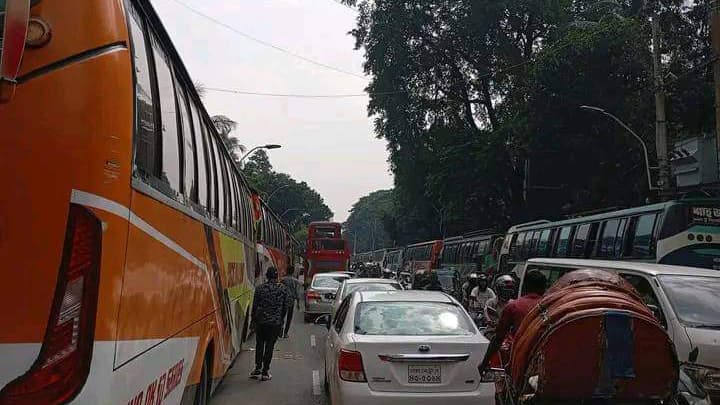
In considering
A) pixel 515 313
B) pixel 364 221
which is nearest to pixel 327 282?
pixel 515 313

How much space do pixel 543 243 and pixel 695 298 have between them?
14.9 metres

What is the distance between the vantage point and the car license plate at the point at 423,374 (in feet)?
19.5

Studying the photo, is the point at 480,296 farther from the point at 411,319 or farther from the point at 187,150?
the point at 187,150

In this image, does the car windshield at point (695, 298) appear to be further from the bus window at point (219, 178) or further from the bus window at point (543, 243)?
the bus window at point (543, 243)

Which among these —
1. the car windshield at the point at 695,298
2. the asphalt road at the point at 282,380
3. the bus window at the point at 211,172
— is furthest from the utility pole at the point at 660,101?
the bus window at the point at 211,172

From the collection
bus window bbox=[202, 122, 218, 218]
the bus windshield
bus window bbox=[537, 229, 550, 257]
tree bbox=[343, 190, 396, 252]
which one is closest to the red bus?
the bus windshield

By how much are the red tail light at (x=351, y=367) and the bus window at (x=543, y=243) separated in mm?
16205

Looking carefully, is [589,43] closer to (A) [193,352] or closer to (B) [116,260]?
(A) [193,352]

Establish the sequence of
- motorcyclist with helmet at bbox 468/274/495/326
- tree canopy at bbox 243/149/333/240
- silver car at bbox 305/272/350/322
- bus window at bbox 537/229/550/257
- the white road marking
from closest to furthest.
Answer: the white road marking → motorcyclist with helmet at bbox 468/274/495/326 → silver car at bbox 305/272/350/322 → bus window at bbox 537/229/550/257 → tree canopy at bbox 243/149/333/240

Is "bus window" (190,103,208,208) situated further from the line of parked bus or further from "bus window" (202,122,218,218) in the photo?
the line of parked bus

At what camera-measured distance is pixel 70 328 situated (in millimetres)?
2494

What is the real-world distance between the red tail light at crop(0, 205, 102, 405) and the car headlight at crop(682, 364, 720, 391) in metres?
5.20

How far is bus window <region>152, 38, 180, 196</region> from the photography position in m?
3.89

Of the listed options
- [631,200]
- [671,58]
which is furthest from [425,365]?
[631,200]
